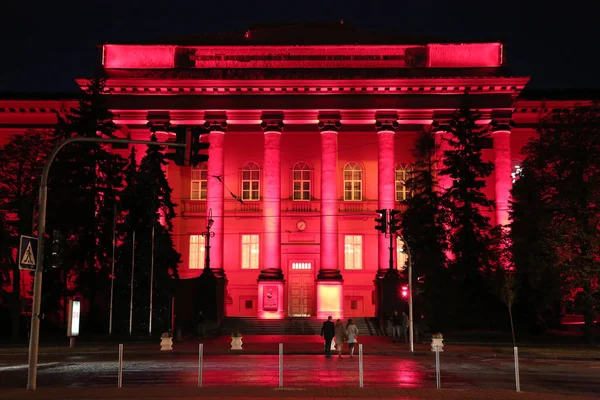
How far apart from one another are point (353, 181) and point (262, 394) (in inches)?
1633

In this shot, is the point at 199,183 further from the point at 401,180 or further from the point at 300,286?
the point at 401,180

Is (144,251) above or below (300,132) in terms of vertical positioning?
below

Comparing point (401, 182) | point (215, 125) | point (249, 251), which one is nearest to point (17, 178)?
point (215, 125)

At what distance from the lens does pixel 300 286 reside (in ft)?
186

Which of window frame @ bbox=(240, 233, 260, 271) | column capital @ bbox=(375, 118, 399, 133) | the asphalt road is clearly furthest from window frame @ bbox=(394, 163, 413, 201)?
the asphalt road

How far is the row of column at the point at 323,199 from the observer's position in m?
50.2

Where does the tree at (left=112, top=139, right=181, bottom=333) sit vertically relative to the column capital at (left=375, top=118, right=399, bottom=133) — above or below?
below

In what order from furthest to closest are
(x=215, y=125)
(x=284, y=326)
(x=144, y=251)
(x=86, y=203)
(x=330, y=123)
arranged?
(x=215, y=125), (x=330, y=123), (x=284, y=326), (x=86, y=203), (x=144, y=251)

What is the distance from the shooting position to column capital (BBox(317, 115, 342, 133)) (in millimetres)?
52281

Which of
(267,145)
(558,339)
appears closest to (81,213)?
(267,145)

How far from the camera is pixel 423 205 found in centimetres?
4628

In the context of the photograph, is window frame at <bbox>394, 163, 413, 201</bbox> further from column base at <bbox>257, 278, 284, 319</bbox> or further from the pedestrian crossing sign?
the pedestrian crossing sign

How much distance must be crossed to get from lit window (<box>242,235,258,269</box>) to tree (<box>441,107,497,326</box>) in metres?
16.6

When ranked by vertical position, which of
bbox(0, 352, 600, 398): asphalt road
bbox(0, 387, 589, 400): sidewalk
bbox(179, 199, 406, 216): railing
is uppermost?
bbox(179, 199, 406, 216): railing
